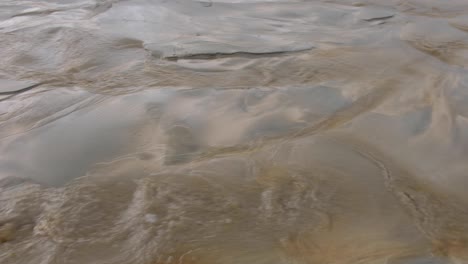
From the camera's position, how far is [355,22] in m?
3.78

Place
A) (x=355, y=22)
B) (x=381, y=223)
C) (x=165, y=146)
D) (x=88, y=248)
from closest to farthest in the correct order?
(x=88, y=248) < (x=381, y=223) < (x=165, y=146) < (x=355, y=22)

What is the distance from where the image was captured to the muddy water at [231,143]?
163cm

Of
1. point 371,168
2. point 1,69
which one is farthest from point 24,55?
point 371,168

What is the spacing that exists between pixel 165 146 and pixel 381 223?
92 cm

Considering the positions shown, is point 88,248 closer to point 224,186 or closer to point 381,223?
point 224,186

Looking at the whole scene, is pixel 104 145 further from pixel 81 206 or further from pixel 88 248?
pixel 88 248

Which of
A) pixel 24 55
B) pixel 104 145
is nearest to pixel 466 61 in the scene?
pixel 104 145

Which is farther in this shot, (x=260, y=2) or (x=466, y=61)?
(x=260, y=2)

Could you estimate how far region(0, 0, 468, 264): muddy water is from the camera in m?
1.63

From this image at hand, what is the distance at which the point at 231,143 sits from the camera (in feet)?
7.08

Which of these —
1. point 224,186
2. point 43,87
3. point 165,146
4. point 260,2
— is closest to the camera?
point 224,186

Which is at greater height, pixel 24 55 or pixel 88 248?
pixel 24 55

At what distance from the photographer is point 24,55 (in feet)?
10.1

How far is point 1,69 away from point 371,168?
2.17 meters
